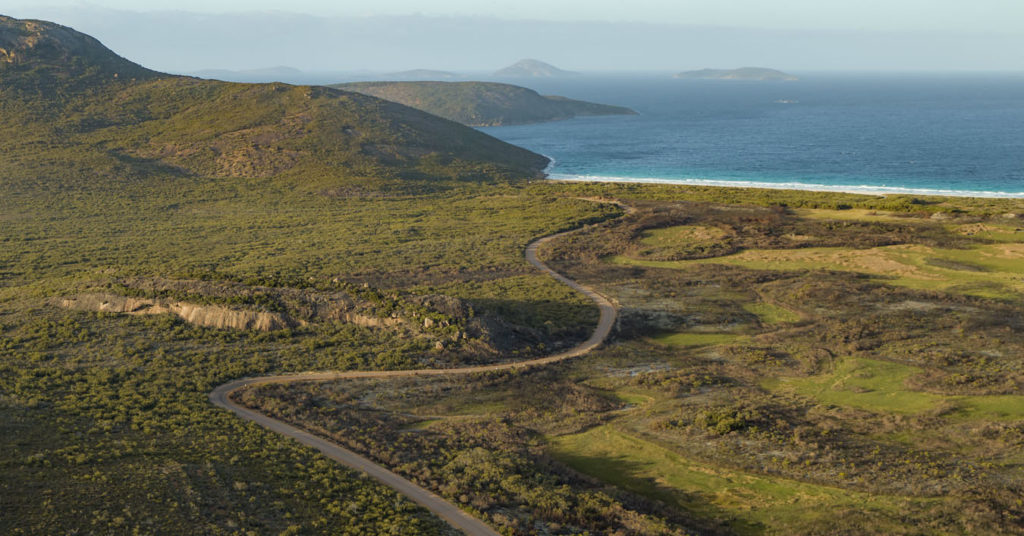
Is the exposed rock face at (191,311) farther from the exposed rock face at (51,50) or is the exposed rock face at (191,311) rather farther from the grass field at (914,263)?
the exposed rock face at (51,50)

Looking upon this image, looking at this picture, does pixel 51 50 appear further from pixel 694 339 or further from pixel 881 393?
pixel 881 393

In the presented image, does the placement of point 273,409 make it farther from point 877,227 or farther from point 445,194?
point 445,194

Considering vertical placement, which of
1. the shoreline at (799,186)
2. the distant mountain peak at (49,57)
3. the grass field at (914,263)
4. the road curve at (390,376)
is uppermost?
the distant mountain peak at (49,57)

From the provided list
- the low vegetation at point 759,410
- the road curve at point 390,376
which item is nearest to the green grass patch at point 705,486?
the low vegetation at point 759,410

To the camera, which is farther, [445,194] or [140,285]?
[445,194]

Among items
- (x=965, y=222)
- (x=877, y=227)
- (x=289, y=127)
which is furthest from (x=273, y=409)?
(x=289, y=127)

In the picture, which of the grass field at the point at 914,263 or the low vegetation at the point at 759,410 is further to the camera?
the grass field at the point at 914,263
